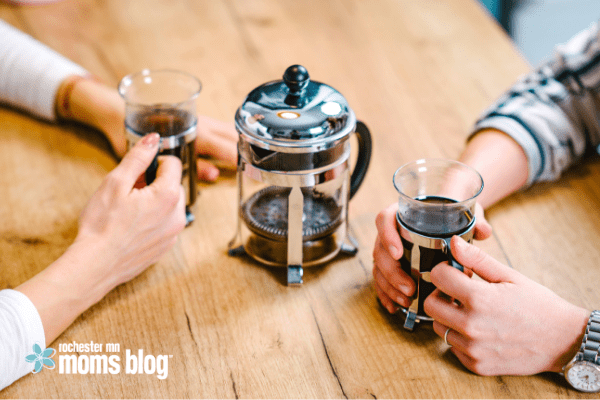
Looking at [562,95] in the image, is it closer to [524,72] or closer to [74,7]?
[524,72]

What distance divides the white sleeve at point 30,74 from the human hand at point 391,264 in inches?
33.2

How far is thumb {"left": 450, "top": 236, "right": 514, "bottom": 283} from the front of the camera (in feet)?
2.52

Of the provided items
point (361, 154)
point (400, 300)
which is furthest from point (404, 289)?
point (361, 154)

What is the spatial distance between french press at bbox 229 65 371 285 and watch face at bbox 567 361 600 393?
1.26 ft

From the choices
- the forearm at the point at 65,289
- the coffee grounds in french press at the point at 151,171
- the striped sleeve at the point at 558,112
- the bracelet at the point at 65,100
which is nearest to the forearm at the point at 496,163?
the striped sleeve at the point at 558,112

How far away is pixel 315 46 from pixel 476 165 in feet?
2.23

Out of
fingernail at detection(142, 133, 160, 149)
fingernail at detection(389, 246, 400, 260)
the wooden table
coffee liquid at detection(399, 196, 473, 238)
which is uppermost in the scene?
fingernail at detection(142, 133, 160, 149)

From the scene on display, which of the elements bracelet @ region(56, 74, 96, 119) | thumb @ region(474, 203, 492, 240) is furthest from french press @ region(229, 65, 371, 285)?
bracelet @ region(56, 74, 96, 119)

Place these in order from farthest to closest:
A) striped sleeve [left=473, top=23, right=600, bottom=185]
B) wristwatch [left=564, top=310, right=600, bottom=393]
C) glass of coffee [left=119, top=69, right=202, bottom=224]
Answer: striped sleeve [left=473, top=23, right=600, bottom=185], glass of coffee [left=119, top=69, right=202, bottom=224], wristwatch [left=564, top=310, right=600, bottom=393]

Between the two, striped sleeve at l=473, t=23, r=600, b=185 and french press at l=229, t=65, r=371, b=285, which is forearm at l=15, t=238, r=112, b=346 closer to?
french press at l=229, t=65, r=371, b=285

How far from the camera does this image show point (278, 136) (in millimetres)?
810

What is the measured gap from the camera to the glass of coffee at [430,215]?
791mm

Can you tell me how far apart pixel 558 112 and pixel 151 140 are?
31.6 inches

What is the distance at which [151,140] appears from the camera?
955 mm
